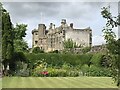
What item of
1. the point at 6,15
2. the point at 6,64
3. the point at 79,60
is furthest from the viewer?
Result: the point at 79,60

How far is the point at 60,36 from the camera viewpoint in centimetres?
7900

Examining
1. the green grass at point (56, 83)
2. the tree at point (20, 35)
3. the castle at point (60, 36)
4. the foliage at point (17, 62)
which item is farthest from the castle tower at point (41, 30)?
the green grass at point (56, 83)

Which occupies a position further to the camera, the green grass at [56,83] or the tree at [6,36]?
the tree at [6,36]

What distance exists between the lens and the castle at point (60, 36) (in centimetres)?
7669

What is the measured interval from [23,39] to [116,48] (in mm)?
60501

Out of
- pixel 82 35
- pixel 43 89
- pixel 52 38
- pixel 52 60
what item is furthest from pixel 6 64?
pixel 52 38

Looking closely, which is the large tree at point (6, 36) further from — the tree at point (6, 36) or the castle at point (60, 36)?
the castle at point (60, 36)

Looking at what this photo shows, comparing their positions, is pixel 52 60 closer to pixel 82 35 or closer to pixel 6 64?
pixel 6 64

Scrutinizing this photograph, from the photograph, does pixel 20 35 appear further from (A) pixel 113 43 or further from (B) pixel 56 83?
(A) pixel 113 43

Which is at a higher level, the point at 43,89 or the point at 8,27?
the point at 8,27

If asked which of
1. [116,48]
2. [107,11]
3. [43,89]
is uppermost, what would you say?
[107,11]

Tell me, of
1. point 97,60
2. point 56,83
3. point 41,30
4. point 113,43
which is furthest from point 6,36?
point 41,30

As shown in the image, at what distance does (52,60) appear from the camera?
41.1m

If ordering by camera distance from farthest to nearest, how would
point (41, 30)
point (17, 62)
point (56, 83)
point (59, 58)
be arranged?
point (41, 30) < point (59, 58) < point (17, 62) < point (56, 83)
